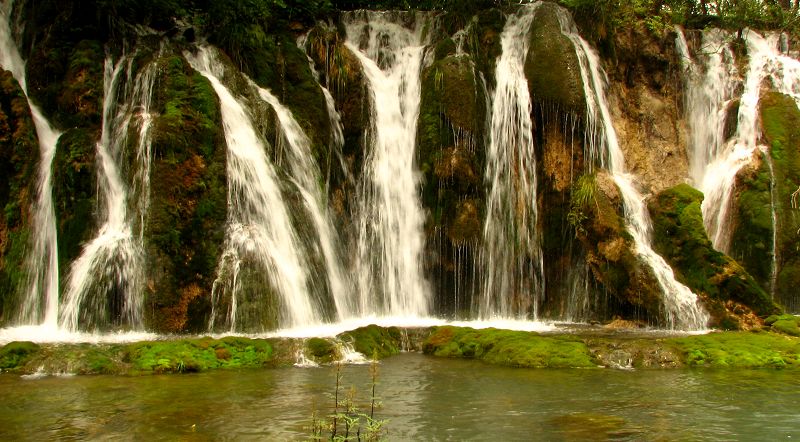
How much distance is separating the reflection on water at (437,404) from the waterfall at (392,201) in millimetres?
6553

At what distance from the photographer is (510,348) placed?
11.6 m

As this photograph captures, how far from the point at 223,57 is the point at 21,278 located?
7.03m

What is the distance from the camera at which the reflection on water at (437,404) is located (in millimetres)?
7160

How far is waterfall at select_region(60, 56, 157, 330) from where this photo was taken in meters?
13.3

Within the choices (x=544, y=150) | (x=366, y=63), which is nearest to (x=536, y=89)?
(x=544, y=150)

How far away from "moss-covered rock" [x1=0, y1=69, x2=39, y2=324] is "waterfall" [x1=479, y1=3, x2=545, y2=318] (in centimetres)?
1016

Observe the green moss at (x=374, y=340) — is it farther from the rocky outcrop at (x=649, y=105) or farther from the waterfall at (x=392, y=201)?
the rocky outcrop at (x=649, y=105)

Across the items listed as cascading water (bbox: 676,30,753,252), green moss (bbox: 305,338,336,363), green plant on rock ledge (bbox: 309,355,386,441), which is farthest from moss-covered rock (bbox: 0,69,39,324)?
cascading water (bbox: 676,30,753,252)

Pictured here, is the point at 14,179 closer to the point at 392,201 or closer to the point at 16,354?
the point at 16,354

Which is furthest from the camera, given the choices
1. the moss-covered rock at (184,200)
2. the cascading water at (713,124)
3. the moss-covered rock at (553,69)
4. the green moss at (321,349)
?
the cascading water at (713,124)

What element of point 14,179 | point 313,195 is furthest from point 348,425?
point 14,179

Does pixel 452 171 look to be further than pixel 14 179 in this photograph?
Yes

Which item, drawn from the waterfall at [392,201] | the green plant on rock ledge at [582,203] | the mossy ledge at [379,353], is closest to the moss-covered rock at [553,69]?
the green plant on rock ledge at [582,203]

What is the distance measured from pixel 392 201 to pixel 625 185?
5.68 metres
